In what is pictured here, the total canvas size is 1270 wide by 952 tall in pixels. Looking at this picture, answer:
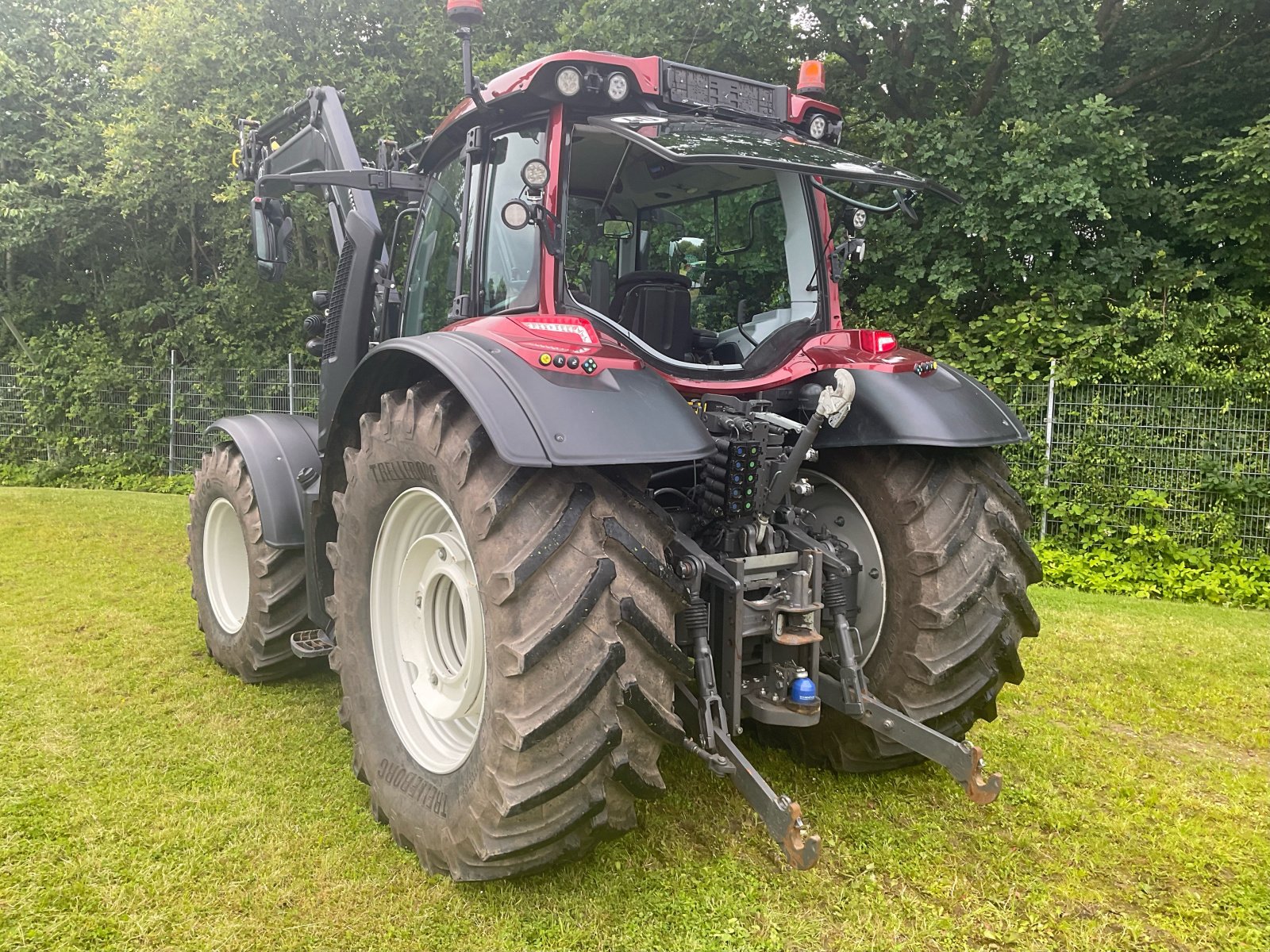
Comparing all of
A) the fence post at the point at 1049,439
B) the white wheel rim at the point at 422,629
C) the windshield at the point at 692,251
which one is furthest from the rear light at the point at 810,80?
the fence post at the point at 1049,439

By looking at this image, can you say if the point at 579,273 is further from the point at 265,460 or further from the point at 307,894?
the point at 307,894

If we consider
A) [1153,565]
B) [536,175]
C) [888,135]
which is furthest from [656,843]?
[888,135]

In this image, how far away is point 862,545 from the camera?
119 inches

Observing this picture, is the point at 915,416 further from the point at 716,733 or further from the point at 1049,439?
the point at 1049,439

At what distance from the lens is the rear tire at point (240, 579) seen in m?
3.82

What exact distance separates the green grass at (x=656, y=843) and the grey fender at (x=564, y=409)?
1233mm

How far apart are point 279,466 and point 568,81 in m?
2.21

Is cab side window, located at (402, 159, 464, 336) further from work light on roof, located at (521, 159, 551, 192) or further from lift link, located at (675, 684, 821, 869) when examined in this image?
lift link, located at (675, 684, 821, 869)

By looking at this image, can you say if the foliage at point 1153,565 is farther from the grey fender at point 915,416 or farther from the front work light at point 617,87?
the front work light at point 617,87

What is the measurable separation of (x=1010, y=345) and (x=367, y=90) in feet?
25.3

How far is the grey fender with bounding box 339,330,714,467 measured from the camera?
2090 millimetres

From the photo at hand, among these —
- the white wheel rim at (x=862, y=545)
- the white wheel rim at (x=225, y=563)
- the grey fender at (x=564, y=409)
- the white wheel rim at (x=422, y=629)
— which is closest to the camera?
the grey fender at (x=564, y=409)

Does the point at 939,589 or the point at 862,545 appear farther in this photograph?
the point at 862,545

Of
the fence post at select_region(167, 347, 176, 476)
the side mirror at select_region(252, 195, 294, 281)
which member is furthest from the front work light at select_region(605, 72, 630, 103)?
the fence post at select_region(167, 347, 176, 476)
